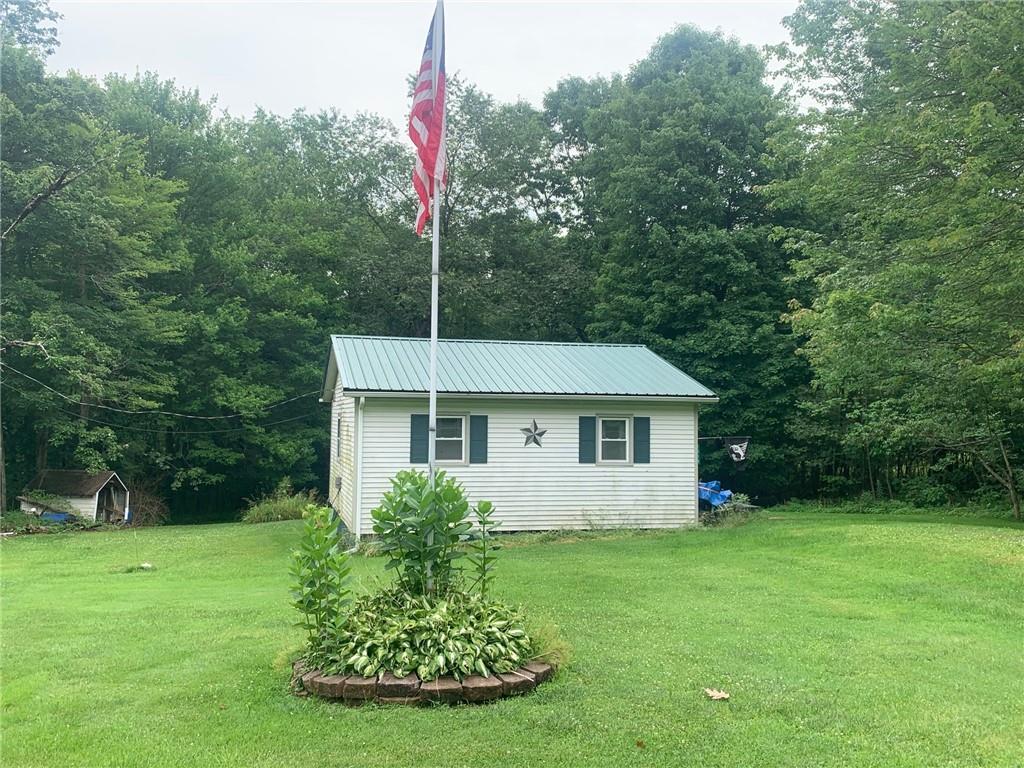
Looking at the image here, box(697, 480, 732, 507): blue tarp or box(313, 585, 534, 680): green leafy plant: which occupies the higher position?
box(697, 480, 732, 507): blue tarp

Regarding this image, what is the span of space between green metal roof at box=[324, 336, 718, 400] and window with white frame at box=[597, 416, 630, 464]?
0.70 m

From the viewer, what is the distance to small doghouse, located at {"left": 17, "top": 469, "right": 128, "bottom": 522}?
57.9ft

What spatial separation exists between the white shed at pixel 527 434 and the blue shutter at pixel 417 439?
0.02m

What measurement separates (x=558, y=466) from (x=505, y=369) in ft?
7.26

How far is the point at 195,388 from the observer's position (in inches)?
926

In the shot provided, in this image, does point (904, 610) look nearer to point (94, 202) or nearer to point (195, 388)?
point (94, 202)

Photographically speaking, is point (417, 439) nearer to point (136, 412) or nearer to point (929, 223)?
point (929, 223)

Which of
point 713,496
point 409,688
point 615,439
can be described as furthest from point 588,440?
point 409,688

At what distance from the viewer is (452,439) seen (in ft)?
45.7

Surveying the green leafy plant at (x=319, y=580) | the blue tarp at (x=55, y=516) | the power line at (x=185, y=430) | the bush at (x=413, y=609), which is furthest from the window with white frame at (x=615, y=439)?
the power line at (x=185, y=430)

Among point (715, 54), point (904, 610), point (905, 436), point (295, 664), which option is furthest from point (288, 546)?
point (715, 54)

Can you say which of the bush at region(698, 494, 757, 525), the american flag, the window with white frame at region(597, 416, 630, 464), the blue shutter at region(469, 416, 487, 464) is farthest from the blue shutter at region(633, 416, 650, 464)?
the american flag

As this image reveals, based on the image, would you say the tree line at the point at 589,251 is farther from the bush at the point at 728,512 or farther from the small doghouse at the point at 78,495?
the bush at the point at 728,512

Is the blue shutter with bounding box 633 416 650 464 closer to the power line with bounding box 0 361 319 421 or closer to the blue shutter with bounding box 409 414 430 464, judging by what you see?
the blue shutter with bounding box 409 414 430 464
